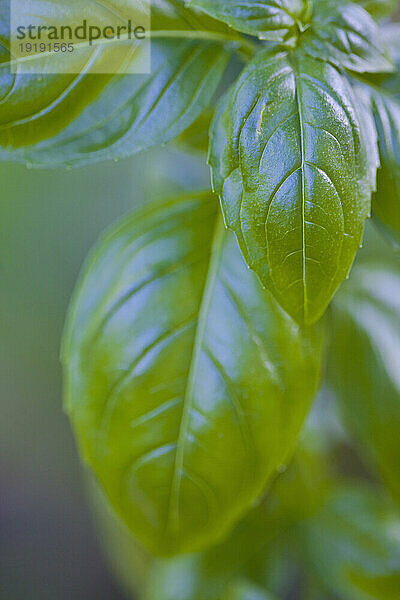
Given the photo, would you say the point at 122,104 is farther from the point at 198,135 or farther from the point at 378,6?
the point at 378,6

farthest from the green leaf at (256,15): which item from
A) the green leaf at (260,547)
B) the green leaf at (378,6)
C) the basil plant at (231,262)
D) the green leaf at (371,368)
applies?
the green leaf at (260,547)

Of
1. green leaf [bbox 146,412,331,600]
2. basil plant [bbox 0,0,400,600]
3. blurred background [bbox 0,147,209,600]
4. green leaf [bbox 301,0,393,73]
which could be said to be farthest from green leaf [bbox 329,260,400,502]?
blurred background [bbox 0,147,209,600]

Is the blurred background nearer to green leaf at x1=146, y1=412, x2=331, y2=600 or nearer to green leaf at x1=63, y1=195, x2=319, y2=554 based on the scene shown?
green leaf at x1=146, y1=412, x2=331, y2=600

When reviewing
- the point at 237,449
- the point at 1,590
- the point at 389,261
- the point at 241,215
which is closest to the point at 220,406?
the point at 237,449

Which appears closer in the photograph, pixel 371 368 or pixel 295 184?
pixel 295 184

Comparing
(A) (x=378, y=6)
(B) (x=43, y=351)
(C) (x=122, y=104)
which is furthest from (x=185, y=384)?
(B) (x=43, y=351)
